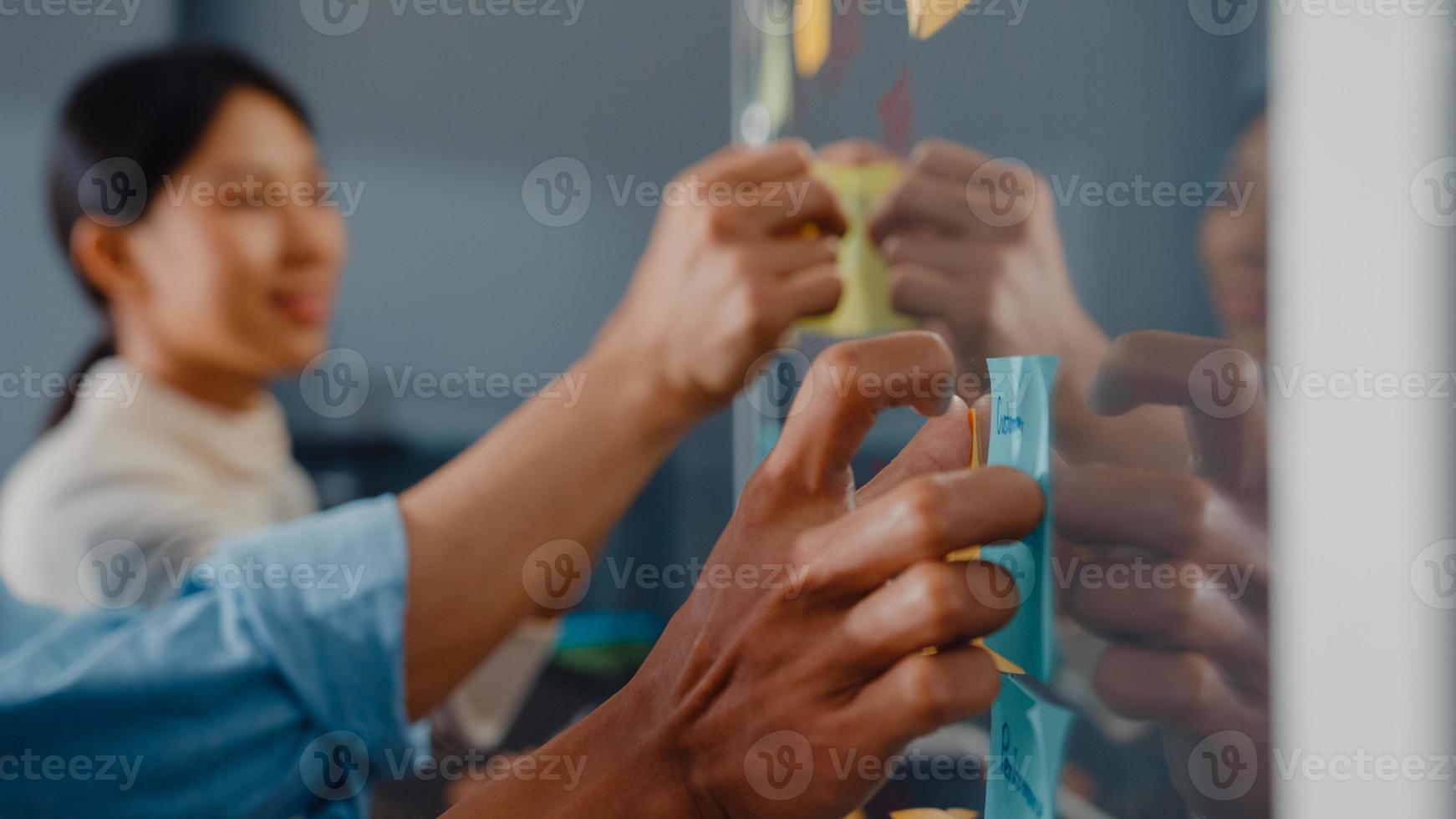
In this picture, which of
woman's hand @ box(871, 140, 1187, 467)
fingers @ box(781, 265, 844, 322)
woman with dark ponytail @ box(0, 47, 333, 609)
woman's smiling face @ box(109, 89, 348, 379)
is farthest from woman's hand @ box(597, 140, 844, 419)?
woman's smiling face @ box(109, 89, 348, 379)

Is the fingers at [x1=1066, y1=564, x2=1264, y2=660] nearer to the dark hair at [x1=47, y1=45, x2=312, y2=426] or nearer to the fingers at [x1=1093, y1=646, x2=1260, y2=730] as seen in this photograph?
the fingers at [x1=1093, y1=646, x2=1260, y2=730]

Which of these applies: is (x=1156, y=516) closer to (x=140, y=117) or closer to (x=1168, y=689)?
(x=1168, y=689)

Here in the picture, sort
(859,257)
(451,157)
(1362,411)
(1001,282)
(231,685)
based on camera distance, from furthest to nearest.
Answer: (451,157) < (231,685) < (859,257) < (1001,282) < (1362,411)

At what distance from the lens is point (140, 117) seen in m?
0.98

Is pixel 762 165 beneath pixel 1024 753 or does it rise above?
above

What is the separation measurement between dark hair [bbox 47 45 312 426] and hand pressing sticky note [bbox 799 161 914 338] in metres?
0.80

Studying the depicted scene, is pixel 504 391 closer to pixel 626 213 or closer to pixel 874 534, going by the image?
pixel 626 213

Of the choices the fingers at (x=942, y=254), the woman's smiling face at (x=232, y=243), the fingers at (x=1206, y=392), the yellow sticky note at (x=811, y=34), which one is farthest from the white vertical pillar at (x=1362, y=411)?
the woman's smiling face at (x=232, y=243)

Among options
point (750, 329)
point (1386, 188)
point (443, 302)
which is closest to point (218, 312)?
point (443, 302)

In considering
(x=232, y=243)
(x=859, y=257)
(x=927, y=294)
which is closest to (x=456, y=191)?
(x=232, y=243)

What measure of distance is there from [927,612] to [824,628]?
30 millimetres

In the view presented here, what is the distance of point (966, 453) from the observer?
0.76 feet

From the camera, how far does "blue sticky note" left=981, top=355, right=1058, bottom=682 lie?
0.19 metres

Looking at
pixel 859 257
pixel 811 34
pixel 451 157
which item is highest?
pixel 451 157
